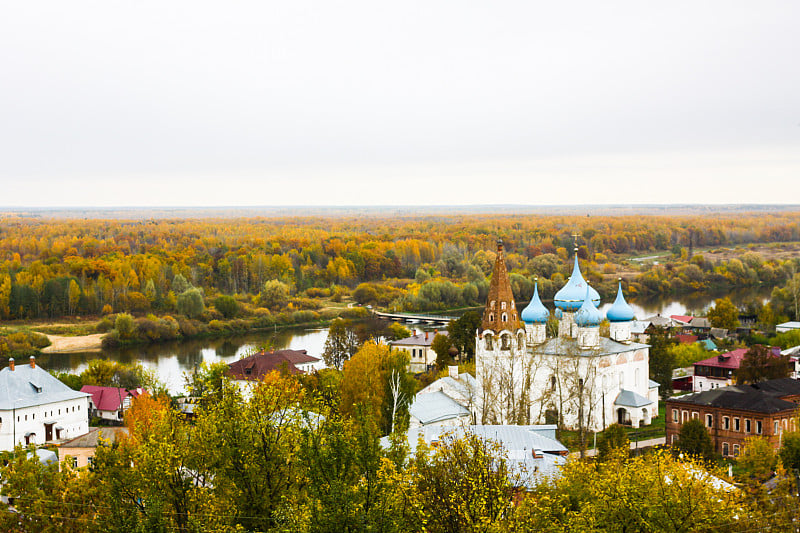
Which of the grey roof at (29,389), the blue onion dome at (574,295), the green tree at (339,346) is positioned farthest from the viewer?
the green tree at (339,346)

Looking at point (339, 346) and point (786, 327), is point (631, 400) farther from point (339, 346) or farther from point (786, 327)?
point (786, 327)

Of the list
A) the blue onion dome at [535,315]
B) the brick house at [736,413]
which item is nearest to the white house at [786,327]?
the blue onion dome at [535,315]

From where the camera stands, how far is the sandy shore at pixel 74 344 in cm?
4028

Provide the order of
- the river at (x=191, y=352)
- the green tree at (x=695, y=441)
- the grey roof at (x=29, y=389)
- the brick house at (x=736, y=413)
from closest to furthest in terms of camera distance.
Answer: the green tree at (x=695, y=441) → the brick house at (x=736, y=413) → the grey roof at (x=29, y=389) → the river at (x=191, y=352)

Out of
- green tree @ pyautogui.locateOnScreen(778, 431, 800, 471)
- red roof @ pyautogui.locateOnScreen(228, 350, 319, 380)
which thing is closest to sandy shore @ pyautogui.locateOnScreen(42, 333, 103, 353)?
red roof @ pyautogui.locateOnScreen(228, 350, 319, 380)

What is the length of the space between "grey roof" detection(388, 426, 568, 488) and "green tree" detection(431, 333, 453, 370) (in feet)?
35.7

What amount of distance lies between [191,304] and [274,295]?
7.35 metres

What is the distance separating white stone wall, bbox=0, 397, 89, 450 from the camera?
824 inches

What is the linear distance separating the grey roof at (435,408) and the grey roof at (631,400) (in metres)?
4.27

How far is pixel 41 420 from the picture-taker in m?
21.6

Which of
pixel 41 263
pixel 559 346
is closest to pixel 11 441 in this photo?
pixel 559 346

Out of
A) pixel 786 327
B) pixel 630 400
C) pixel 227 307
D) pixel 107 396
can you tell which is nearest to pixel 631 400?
pixel 630 400

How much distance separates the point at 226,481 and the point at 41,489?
310 cm

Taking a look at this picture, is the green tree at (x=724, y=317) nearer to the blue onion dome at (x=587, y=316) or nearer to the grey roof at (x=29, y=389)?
the blue onion dome at (x=587, y=316)
